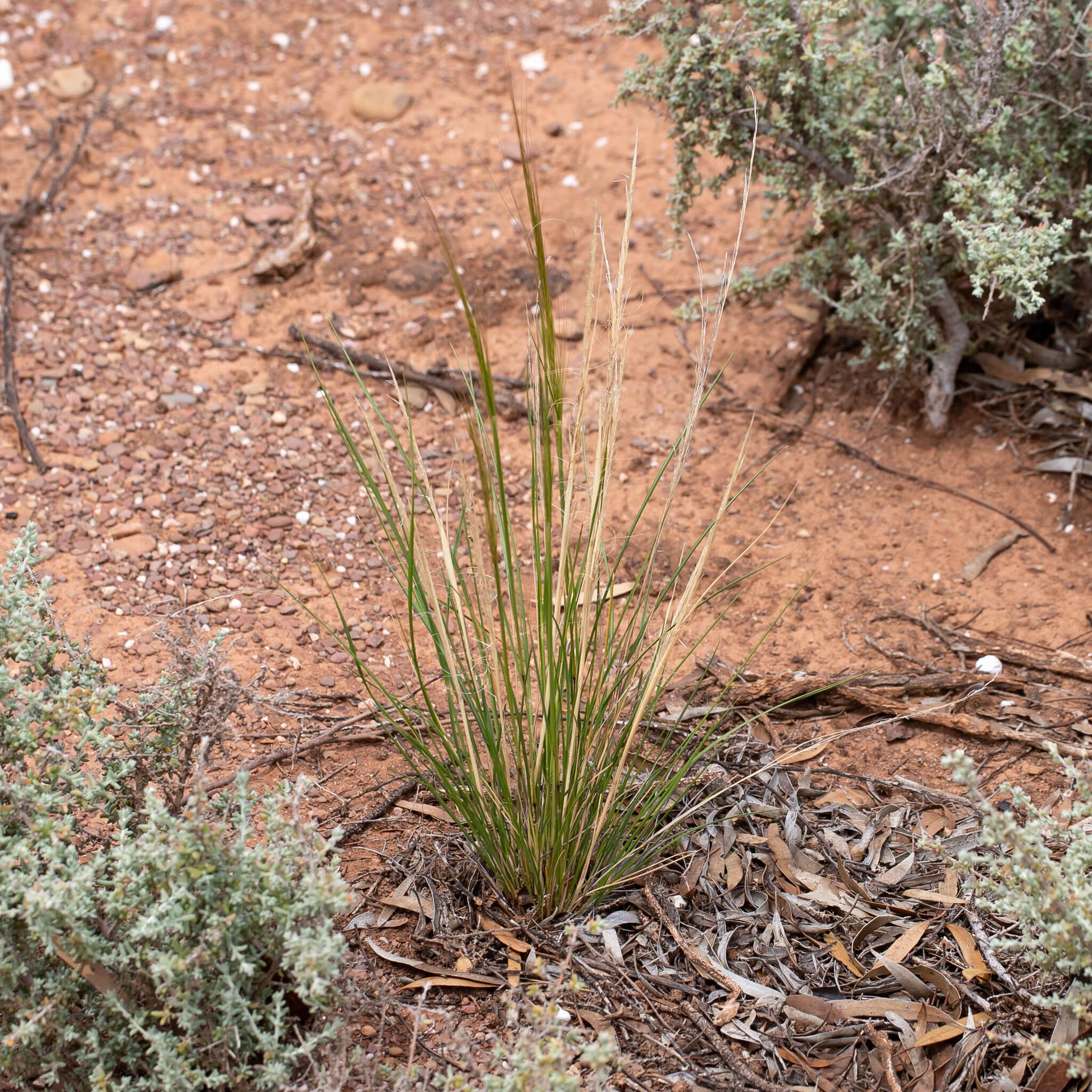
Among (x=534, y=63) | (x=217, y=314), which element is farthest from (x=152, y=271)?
(x=534, y=63)

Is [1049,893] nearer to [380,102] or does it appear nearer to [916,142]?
[916,142]

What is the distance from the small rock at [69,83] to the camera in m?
4.86

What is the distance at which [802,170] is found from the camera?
3.32 metres

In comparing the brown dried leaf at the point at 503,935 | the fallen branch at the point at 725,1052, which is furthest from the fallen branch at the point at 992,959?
the brown dried leaf at the point at 503,935

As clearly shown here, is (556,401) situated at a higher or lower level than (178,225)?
higher

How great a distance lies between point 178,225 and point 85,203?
0.42 m

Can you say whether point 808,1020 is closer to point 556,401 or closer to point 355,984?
point 355,984

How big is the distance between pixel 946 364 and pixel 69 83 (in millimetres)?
4098

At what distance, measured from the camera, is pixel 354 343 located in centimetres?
395

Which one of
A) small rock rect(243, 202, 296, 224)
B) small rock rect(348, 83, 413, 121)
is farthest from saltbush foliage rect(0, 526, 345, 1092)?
small rock rect(348, 83, 413, 121)

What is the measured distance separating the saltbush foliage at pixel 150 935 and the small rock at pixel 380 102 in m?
3.81

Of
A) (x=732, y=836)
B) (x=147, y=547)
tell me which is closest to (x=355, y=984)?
(x=732, y=836)

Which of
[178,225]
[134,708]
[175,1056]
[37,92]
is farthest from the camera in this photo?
[37,92]

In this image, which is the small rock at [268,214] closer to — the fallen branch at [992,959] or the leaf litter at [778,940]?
the leaf litter at [778,940]
